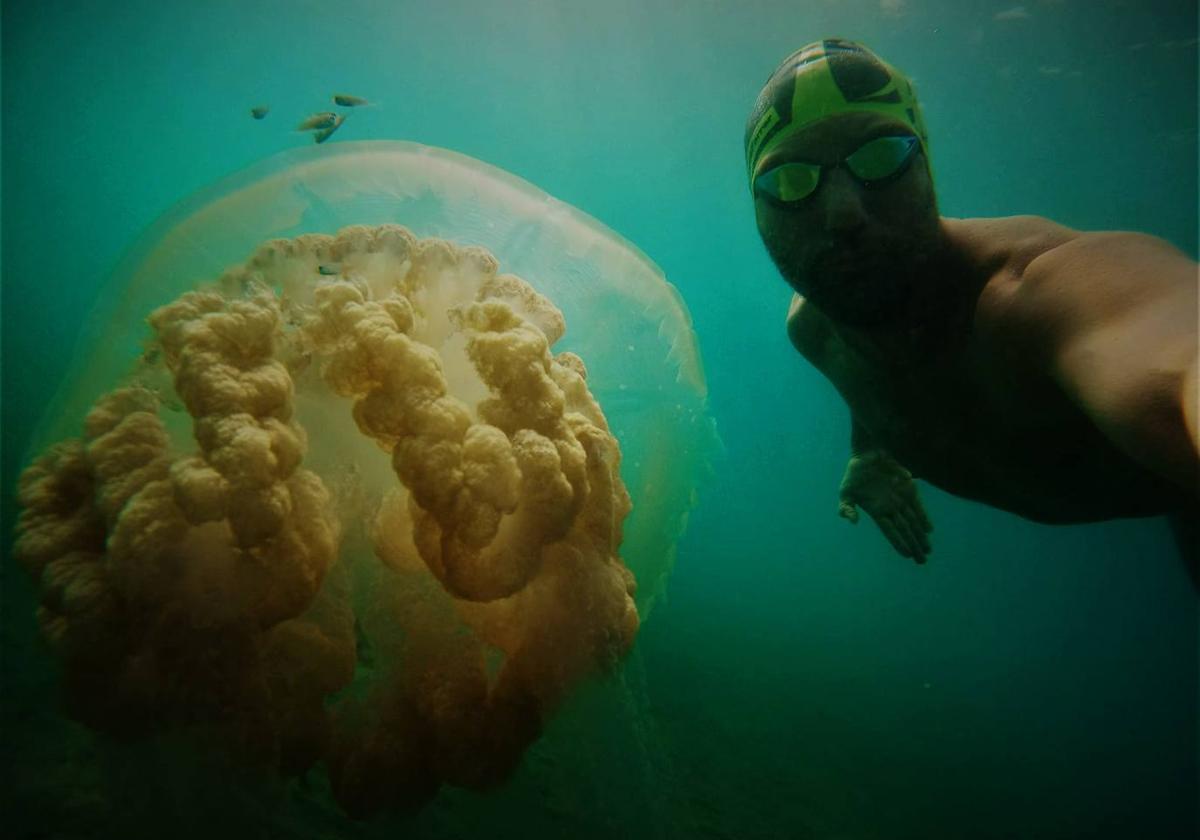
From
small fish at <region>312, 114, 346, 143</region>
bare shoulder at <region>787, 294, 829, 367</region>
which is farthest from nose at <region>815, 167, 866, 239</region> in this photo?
small fish at <region>312, 114, 346, 143</region>

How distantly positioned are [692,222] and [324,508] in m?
35.1

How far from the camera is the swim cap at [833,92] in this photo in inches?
90.8

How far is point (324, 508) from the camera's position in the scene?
1732 millimetres

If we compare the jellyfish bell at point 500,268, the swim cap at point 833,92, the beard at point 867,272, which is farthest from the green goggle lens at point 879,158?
the jellyfish bell at point 500,268

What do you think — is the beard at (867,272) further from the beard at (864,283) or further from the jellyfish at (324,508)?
the jellyfish at (324,508)

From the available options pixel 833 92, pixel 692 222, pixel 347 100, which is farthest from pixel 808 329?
pixel 692 222

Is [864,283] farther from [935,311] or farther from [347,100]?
[347,100]

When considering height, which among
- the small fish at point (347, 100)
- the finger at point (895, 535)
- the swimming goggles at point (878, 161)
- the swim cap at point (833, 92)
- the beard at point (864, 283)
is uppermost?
the small fish at point (347, 100)

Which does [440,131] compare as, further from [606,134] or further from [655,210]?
[655,210]

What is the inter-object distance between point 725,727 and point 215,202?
405 inches

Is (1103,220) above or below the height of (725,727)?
above

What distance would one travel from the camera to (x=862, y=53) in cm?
240

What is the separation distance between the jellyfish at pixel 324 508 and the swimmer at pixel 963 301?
121 centimetres

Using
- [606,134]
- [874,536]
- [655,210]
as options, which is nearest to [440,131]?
[606,134]
